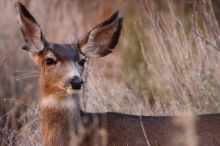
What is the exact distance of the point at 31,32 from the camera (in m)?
7.61

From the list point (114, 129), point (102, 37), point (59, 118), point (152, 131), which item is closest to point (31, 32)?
point (102, 37)

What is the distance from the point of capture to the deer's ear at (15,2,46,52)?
7531 millimetres

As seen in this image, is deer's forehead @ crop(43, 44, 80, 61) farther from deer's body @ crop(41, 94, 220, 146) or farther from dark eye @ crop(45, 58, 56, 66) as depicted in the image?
deer's body @ crop(41, 94, 220, 146)

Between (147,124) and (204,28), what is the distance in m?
2.98

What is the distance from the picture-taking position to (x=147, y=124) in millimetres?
7543

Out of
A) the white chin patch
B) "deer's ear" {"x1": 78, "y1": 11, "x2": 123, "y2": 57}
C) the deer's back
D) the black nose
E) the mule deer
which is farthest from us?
"deer's ear" {"x1": 78, "y1": 11, "x2": 123, "y2": 57}

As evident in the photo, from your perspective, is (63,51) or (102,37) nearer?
(63,51)

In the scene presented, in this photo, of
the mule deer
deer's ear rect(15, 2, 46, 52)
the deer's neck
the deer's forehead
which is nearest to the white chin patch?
the mule deer

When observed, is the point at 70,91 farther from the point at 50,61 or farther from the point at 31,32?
the point at 31,32

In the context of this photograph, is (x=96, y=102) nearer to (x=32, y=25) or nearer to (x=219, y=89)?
(x=219, y=89)

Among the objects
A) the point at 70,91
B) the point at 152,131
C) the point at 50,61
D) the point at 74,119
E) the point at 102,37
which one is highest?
the point at 102,37

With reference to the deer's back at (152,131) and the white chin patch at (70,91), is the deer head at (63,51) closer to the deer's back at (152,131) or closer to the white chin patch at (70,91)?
the white chin patch at (70,91)

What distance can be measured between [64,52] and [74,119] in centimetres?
47

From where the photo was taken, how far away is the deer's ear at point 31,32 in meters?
7.53
